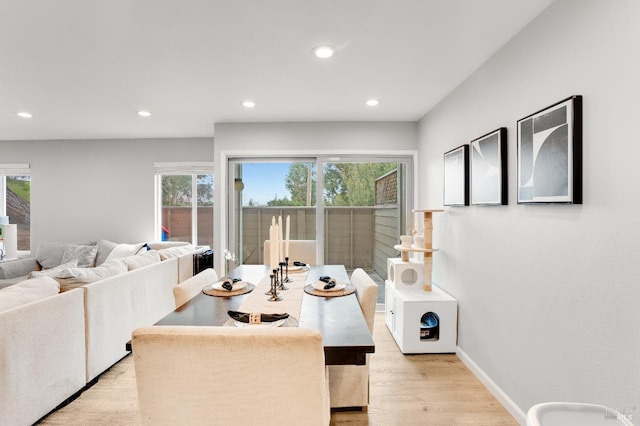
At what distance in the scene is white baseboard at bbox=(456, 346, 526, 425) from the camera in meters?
2.14

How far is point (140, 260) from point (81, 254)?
2224 millimetres

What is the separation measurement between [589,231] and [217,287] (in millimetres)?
2049

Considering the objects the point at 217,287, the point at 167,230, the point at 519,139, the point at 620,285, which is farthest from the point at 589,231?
the point at 167,230

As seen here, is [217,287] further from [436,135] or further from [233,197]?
[436,135]

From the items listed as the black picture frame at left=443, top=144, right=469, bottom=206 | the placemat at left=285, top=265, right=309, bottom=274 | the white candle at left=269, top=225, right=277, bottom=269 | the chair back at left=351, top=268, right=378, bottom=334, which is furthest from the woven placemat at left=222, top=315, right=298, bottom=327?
the black picture frame at left=443, top=144, right=469, bottom=206

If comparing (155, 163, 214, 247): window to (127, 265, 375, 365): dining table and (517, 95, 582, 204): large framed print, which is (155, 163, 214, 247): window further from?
(517, 95, 582, 204): large framed print

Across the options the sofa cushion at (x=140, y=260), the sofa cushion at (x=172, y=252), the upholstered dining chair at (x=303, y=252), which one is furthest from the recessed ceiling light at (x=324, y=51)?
the sofa cushion at (x=172, y=252)

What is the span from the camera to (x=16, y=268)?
4578mm

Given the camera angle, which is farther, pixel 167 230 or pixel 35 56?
pixel 167 230

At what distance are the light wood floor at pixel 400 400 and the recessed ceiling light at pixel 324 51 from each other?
7.74 feet

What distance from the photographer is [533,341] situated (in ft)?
6.53

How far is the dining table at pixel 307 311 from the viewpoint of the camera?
4.63 ft

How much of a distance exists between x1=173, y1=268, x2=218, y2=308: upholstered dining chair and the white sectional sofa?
824 millimetres

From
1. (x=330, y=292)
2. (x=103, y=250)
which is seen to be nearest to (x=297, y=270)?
(x=330, y=292)
